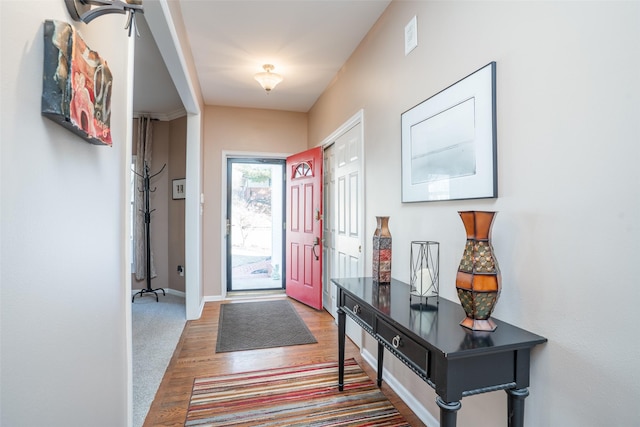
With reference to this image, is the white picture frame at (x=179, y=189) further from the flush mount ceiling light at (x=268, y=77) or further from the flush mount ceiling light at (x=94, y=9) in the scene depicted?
the flush mount ceiling light at (x=94, y=9)

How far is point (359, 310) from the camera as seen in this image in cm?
Answer: 195

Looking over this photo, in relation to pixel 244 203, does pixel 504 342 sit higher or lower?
lower

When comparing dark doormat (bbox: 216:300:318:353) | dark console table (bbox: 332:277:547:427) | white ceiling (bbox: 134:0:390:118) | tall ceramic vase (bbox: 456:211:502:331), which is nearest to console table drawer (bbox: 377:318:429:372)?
dark console table (bbox: 332:277:547:427)

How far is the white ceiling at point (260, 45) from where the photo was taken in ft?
8.05

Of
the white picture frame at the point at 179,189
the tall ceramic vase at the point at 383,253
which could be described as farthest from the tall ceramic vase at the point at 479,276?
the white picture frame at the point at 179,189

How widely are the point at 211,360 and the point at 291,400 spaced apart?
36.8 inches

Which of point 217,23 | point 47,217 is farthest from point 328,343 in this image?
point 217,23

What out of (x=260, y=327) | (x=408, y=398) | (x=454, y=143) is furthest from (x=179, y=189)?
(x=454, y=143)

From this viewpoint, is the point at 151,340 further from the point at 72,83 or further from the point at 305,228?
the point at 72,83

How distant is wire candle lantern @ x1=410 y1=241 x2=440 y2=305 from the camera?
5.47ft

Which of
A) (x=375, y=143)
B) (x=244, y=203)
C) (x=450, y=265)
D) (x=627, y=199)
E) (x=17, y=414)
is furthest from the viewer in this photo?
(x=244, y=203)

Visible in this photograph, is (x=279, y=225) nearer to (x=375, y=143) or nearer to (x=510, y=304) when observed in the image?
(x=375, y=143)

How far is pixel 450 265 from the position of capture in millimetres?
1739

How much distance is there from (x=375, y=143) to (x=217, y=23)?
160cm
